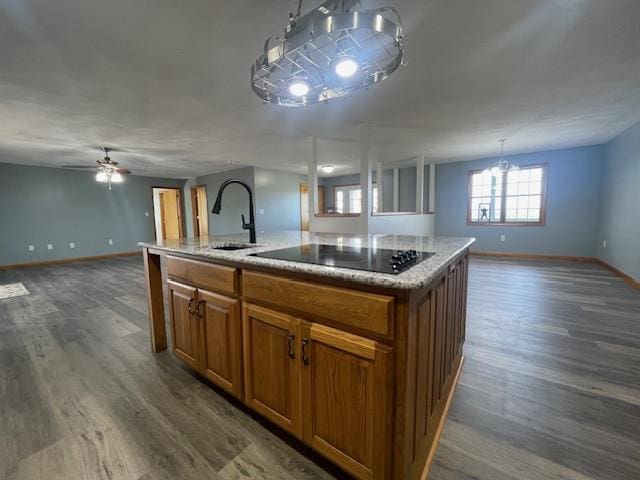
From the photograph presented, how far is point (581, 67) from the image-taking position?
2.27 m

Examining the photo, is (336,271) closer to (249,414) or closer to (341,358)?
(341,358)

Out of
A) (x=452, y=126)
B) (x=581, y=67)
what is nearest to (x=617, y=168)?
(x=452, y=126)

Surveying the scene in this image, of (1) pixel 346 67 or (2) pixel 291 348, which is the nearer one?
(2) pixel 291 348

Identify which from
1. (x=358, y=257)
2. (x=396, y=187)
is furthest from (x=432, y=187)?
(x=358, y=257)

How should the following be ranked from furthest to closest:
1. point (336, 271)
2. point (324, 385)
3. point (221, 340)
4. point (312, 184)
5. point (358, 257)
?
point (312, 184), point (221, 340), point (358, 257), point (324, 385), point (336, 271)

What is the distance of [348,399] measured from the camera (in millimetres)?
1073

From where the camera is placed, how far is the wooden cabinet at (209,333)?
1.49m

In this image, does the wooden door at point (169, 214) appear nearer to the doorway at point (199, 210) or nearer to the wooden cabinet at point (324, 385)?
the doorway at point (199, 210)

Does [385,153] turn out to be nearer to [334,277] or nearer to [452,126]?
[452,126]

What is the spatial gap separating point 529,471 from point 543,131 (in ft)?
15.2

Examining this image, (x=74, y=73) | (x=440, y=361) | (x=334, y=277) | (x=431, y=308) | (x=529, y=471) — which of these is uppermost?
(x=74, y=73)

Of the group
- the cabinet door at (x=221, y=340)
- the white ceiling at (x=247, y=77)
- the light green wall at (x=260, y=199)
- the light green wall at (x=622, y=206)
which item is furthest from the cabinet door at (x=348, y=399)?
the light green wall at (x=260, y=199)

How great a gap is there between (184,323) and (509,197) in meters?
6.89

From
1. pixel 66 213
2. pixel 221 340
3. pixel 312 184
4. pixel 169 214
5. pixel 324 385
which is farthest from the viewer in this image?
pixel 169 214
